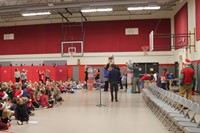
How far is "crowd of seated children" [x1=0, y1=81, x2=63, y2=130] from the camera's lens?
7090 millimetres

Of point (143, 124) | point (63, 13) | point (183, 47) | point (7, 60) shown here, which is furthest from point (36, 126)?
point (7, 60)

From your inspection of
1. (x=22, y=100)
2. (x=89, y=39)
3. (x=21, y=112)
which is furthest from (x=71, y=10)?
(x=21, y=112)

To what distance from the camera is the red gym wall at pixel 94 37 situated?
80.2 ft

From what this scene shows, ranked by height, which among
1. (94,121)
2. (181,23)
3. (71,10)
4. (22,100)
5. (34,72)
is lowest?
(94,121)

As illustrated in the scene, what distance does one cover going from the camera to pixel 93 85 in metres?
20.3

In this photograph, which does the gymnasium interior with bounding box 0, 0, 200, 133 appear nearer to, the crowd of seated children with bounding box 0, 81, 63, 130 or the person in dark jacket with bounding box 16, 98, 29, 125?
the crowd of seated children with bounding box 0, 81, 63, 130

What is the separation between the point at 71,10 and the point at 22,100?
55.1ft

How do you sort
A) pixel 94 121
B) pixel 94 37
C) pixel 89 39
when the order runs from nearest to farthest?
pixel 94 121
pixel 94 37
pixel 89 39

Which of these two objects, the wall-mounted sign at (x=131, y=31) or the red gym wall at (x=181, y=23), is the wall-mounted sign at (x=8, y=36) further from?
the red gym wall at (x=181, y=23)

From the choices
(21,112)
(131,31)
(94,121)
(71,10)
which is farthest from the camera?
(131,31)

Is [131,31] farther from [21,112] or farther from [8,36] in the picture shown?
[21,112]

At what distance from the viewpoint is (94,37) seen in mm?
25188

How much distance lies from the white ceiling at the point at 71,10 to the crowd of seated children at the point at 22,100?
8.44 m

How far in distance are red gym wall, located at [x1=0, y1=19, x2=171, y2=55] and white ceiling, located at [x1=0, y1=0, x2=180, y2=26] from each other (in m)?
0.51
